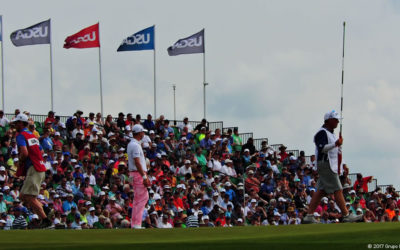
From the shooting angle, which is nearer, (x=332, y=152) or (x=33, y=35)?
(x=332, y=152)

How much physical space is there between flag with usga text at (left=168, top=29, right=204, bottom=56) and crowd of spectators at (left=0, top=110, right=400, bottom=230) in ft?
28.1

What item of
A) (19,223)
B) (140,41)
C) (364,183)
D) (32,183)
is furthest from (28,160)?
(140,41)

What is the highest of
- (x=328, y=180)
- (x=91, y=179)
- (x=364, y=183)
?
(x=328, y=180)

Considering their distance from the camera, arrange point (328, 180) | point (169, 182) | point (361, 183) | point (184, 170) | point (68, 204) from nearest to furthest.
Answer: point (328, 180) < point (68, 204) < point (169, 182) < point (184, 170) < point (361, 183)

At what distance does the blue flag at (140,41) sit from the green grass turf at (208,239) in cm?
2574

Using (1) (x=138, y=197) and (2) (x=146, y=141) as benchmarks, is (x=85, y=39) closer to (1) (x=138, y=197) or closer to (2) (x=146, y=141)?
(2) (x=146, y=141)

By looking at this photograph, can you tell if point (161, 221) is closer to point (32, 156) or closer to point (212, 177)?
point (212, 177)

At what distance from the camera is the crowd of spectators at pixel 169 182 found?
24047 mm

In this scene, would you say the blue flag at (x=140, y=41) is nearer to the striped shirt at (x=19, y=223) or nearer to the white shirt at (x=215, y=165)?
the white shirt at (x=215, y=165)

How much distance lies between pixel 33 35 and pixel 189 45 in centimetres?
787

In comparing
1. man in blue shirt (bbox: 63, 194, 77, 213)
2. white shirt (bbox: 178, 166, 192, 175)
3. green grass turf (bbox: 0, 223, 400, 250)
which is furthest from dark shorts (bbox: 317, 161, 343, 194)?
white shirt (bbox: 178, 166, 192, 175)

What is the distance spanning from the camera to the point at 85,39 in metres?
39.0

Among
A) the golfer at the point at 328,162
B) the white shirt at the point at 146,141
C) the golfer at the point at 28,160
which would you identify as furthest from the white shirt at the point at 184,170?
the golfer at the point at 28,160

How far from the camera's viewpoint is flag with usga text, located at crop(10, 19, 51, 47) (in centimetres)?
3728
